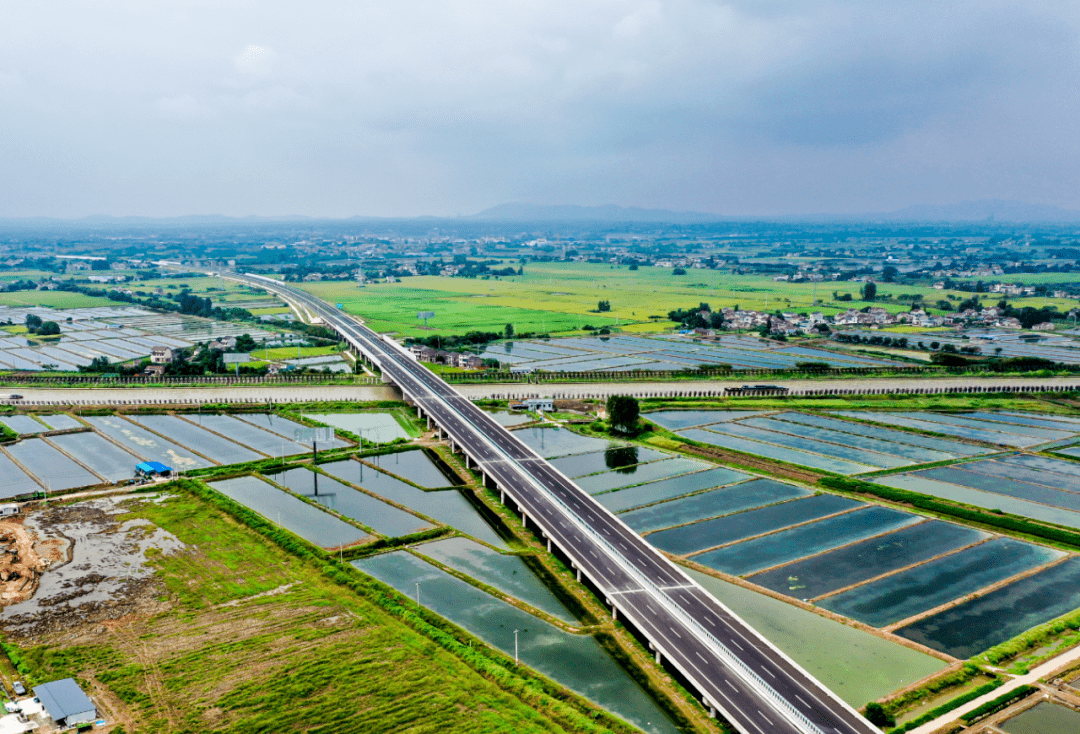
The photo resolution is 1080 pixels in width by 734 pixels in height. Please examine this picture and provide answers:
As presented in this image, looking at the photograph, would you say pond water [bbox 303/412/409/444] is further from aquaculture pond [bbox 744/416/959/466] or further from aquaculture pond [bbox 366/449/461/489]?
aquaculture pond [bbox 744/416/959/466]

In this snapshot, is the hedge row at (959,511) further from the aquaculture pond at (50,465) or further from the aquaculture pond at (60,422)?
the aquaculture pond at (60,422)

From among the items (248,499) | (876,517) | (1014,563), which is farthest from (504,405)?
(1014,563)

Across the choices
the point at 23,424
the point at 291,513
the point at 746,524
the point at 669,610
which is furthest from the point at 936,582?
the point at 23,424

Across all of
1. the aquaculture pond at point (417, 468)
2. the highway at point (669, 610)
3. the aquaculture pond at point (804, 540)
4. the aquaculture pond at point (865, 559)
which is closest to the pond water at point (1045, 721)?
the highway at point (669, 610)

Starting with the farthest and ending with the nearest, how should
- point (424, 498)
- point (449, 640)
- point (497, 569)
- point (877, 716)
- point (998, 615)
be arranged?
point (424, 498)
point (497, 569)
point (998, 615)
point (449, 640)
point (877, 716)

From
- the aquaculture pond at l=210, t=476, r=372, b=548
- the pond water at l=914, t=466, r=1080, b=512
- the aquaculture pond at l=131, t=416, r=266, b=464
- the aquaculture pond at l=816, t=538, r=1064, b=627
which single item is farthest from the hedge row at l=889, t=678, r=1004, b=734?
the aquaculture pond at l=131, t=416, r=266, b=464

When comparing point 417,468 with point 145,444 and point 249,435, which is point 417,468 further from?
point 145,444

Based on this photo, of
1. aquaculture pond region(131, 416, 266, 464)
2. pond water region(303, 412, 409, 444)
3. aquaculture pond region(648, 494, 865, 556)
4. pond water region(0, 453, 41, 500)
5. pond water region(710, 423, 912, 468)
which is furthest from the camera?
pond water region(303, 412, 409, 444)
